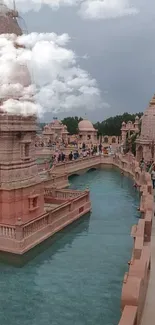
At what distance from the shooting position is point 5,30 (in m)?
18.4

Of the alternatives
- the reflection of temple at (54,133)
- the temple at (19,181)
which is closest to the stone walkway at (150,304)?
the temple at (19,181)

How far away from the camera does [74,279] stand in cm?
1412

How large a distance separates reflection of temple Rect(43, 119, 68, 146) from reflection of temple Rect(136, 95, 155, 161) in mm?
24789

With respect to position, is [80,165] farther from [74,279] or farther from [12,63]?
[74,279]

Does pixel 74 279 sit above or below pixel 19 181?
below

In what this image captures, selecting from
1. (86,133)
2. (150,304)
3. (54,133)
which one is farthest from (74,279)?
(86,133)

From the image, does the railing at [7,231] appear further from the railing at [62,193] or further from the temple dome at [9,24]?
the temple dome at [9,24]

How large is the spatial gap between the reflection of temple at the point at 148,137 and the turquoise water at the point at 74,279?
20.9 m

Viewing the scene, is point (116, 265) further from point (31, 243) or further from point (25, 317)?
point (25, 317)

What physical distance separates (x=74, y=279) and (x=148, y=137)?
3103cm

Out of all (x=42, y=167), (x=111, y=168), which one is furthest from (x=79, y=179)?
(x=111, y=168)

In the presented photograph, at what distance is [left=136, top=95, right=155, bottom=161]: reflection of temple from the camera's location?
42.6 metres

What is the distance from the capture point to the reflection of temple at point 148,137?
42.6 meters

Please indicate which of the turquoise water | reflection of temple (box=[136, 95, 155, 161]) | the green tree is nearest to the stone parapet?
the turquoise water
